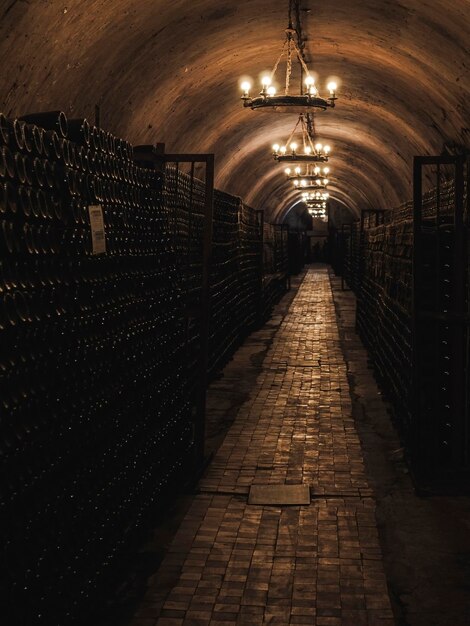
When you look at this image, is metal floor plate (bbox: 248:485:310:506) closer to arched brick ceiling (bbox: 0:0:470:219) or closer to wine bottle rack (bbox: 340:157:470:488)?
wine bottle rack (bbox: 340:157:470:488)

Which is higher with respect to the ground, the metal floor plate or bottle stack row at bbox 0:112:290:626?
bottle stack row at bbox 0:112:290:626

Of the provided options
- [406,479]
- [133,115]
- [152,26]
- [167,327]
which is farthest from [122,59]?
[406,479]

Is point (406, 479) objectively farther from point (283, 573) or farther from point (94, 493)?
point (94, 493)

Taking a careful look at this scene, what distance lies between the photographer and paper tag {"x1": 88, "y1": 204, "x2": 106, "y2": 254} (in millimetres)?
4301

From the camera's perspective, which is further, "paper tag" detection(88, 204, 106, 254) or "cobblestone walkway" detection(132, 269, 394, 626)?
"cobblestone walkway" detection(132, 269, 394, 626)

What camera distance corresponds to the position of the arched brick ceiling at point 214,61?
665 cm

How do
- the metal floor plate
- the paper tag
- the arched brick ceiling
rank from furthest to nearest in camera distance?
the arched brick ceiling < the metal floor plate < the paper tag

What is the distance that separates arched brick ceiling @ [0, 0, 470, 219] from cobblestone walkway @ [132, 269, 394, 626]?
146 inches

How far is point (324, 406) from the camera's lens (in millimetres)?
9773

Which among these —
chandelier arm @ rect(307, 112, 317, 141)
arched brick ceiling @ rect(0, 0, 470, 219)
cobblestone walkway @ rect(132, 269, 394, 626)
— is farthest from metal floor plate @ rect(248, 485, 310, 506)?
chandelier arm @ rect(307, 112, 317, 141)

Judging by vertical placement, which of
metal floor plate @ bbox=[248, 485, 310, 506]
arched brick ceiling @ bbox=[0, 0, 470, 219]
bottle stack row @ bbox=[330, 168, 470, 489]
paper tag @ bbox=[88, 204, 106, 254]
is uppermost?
arched brick ceiling @ bbox=[0, 0, 470, 219]

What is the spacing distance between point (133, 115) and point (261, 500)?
552 centimetres

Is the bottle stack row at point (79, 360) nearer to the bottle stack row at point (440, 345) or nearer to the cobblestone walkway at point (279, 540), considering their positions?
the cobblestone walkway at point (279, 540)

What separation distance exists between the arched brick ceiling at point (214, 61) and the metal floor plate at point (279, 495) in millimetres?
3762
